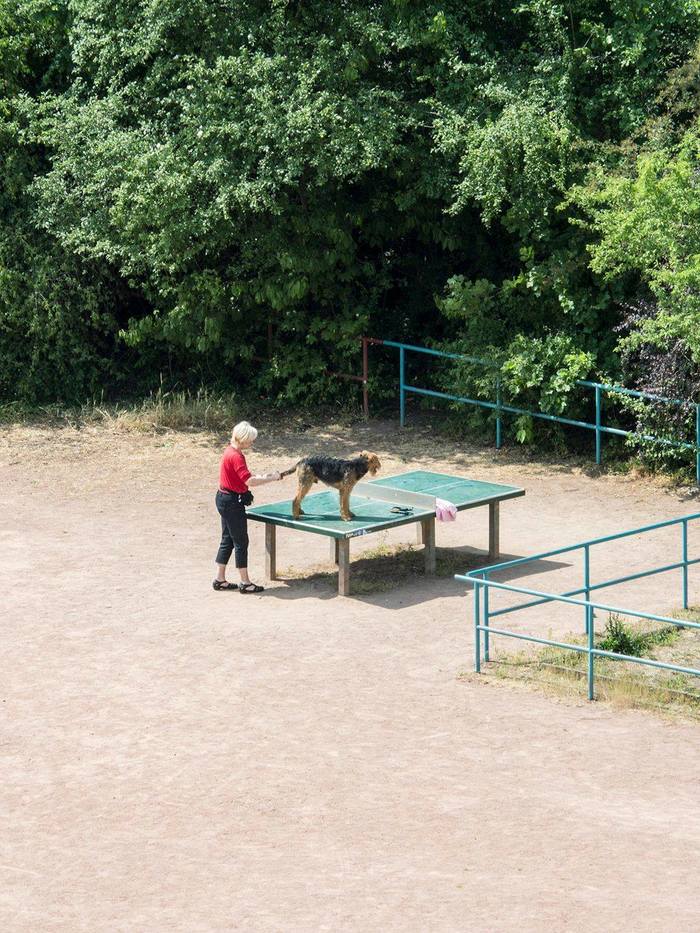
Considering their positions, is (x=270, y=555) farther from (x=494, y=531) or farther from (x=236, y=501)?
(x=494, y=531)

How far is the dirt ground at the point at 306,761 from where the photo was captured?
27.7 feet

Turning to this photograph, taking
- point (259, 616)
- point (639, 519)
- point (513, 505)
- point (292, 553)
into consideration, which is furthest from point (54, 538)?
point (639, 519)

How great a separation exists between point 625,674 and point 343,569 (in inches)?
125

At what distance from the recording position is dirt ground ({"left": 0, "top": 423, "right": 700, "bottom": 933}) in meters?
8.45

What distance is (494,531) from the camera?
614 inches

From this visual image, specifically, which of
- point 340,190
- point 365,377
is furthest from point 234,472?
point 340,190

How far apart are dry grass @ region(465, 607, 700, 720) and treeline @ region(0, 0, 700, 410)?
568cm

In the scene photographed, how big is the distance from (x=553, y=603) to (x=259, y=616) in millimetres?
2700

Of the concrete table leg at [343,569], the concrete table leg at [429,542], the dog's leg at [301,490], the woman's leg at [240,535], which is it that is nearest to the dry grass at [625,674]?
the concrete table leg at [343,569]

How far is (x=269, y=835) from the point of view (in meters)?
9.27

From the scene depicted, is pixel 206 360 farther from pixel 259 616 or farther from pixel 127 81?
pixel 259 616

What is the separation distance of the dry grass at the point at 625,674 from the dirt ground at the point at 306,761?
235 millimetres

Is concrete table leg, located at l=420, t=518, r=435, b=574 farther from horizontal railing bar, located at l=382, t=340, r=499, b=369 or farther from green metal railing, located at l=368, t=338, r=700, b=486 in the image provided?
horizontal railing bar, located at l=382, t=340, r=499, b=369

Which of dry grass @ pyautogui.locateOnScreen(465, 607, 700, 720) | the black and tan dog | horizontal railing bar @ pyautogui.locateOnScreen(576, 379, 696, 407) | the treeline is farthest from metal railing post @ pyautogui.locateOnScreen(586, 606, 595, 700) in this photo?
horizontal railing bar @ pyautogui.locateOnScreen(576, 379, 696, 407)
